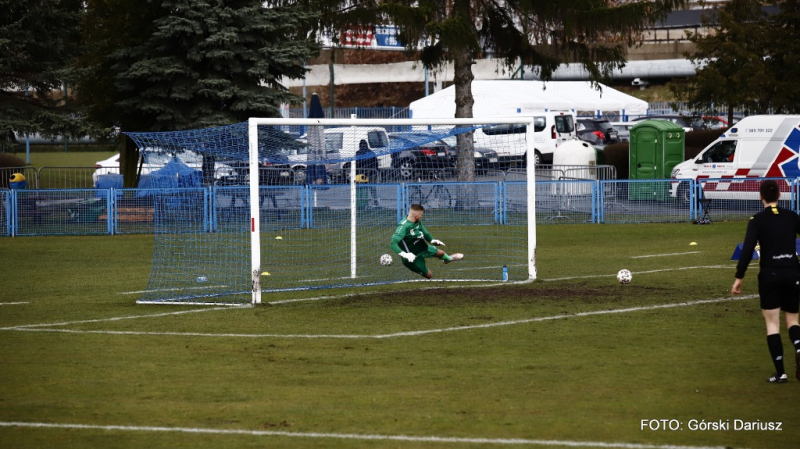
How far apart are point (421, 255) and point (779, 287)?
7192mm

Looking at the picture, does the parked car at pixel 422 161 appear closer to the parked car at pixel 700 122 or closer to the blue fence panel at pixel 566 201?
the blue fence panel at pixel 566 201

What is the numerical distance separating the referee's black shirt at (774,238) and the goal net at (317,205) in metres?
6.76

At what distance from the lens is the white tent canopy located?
42969mm

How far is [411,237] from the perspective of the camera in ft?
51.4

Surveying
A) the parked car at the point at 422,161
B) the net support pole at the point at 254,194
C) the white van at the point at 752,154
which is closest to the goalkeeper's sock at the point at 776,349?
the net support pole at the point at 254,194

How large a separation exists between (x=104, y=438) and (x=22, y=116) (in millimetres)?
23871

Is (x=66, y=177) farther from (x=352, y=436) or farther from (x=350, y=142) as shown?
(x=352, y=436)

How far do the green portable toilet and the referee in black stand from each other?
2508cm

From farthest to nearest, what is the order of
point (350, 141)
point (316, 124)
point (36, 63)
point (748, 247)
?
point (36, 63) → point (350, 141) → point (316, 124) → point (748, 247)

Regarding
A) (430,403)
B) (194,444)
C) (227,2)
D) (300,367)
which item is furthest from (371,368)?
(227,2)

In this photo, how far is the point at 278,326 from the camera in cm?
1284

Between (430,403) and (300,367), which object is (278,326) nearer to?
(300,367)

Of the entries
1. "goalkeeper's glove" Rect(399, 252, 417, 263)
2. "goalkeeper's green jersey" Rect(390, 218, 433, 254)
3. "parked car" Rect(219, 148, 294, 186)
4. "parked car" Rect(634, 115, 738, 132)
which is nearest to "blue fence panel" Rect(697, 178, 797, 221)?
"parked car" Rect(219, 148, 294, 186)

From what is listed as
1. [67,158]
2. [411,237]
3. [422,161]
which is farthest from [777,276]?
[67,158]
